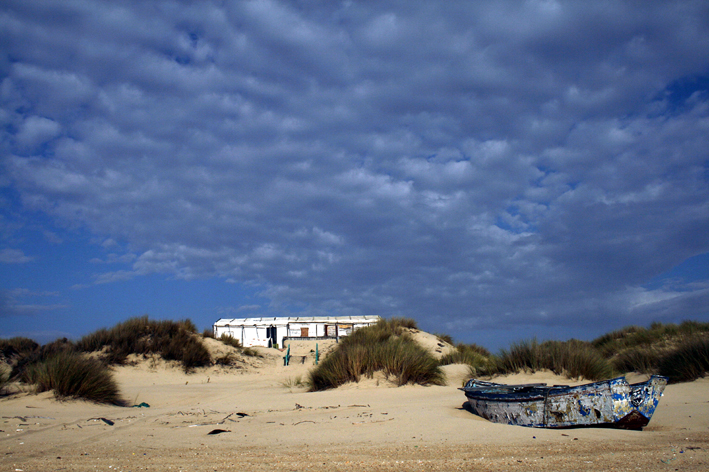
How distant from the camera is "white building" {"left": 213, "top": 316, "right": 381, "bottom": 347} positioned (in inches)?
A: 1505

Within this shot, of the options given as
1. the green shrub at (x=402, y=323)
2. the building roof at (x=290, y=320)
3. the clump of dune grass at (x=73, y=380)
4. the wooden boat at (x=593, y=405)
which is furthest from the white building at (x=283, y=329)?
the wooden boat at (x=593, y=405)

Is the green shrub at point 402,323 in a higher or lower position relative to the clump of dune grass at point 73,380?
higher

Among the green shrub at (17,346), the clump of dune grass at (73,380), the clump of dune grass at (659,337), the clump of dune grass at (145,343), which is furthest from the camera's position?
the clump of dune grass at (145,343)

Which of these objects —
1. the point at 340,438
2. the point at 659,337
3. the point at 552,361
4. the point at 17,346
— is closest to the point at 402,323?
the point at 659,337

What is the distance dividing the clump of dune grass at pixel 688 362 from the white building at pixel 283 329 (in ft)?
90.4

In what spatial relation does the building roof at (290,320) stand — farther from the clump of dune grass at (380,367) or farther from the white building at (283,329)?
the clump of dune grass at (380,367)

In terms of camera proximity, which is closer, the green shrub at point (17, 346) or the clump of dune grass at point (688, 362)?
the clump of dune grass at point (688, 362)

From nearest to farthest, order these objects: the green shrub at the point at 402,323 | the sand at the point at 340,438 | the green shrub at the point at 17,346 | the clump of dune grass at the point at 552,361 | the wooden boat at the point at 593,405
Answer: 1. the sand at the point at 340,438
2. the wooden boat at the point at 593,405
3. the clump of dune grass at the point at 552,361
4. the green shrub at the point at 17,346
5. the green shrub at the point at 402,323

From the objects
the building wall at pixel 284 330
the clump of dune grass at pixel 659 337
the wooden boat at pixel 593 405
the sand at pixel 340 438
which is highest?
the building wall at pixel 284 330

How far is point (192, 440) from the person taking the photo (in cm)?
578

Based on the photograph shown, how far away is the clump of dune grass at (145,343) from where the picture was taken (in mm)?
17797

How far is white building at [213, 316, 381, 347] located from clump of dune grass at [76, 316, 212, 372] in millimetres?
18660

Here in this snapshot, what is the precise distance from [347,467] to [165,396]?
10.4 meters

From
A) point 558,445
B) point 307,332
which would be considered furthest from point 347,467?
point 307,332
